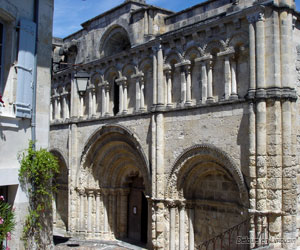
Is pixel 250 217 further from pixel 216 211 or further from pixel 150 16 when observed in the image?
pixel 150 16

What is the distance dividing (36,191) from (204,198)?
6480mm

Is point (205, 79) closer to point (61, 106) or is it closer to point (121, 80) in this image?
point (121, 80)

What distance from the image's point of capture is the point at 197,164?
40.0 ft

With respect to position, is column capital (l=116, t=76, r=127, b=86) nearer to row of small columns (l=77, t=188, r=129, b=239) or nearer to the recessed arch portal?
the recessed arch portal

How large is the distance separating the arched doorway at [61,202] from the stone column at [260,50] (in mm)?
10354

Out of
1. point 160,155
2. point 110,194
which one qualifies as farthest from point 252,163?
point 110,194

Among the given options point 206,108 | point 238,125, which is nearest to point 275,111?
point 238,125

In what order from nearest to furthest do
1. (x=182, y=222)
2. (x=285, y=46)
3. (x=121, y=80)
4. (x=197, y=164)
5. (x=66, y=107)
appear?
(x=285, y=46), (x=197, y=164), (x=182, y=222), (x=121, y=80), (x=66, y=107)

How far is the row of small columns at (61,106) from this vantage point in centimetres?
1797

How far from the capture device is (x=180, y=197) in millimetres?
12711

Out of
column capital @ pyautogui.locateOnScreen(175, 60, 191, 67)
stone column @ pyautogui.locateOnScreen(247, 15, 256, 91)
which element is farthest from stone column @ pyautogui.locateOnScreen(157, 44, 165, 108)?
stone column @ pyautogui.locateOnScreen(247, 15, 256, 91)

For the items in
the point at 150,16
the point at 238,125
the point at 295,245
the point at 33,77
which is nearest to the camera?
the point at 33,77

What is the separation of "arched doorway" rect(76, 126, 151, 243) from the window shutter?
822 centimetres

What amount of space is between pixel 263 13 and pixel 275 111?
2546 mm
